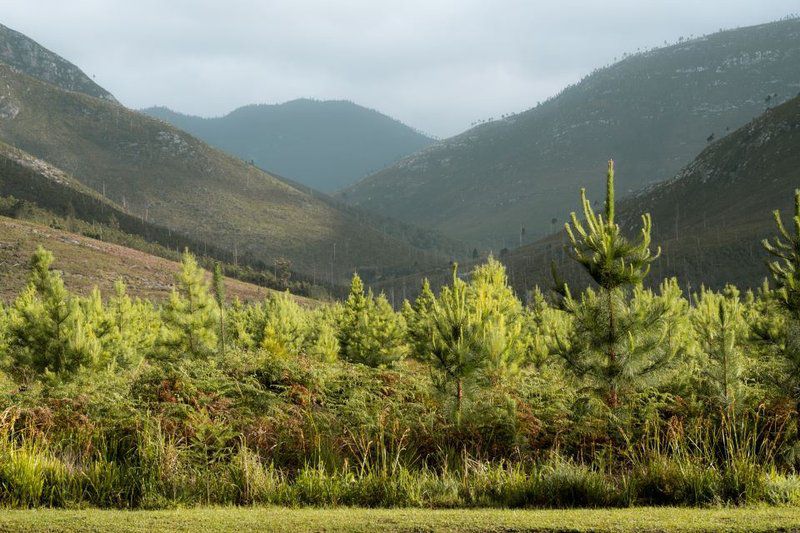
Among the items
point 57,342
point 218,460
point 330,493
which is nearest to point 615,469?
point 330,493

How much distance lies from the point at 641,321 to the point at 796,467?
3.01 m

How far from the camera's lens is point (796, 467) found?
9242 mm

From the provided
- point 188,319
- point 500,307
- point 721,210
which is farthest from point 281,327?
point 721,210

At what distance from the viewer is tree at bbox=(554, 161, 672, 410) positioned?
9.51 metres

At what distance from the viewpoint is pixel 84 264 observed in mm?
89688

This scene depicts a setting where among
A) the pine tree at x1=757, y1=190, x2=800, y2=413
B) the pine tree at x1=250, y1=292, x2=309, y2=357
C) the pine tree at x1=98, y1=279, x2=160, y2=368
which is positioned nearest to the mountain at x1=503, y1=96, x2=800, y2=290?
the pine tree at x1=250, y1=292, x2=309, y2=357

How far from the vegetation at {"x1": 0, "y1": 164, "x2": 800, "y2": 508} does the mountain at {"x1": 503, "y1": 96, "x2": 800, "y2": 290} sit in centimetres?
10539

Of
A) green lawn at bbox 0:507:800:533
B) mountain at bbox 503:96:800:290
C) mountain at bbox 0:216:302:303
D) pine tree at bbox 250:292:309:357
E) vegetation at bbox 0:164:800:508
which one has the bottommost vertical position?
green lawn at bbox 0:507:800:533

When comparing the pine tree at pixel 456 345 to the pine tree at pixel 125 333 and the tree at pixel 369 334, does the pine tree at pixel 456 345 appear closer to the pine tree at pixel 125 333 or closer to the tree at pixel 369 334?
the pine tree at pixel 125 333

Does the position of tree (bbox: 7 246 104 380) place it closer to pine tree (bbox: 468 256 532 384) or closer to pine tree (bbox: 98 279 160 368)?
pine tree (bbox: 98 279 160 368)

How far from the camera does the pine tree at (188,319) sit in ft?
92.3

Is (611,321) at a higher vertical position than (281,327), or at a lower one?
lower

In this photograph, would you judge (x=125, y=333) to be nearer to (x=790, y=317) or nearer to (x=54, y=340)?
(x=54, y=340)

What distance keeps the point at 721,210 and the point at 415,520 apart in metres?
164
